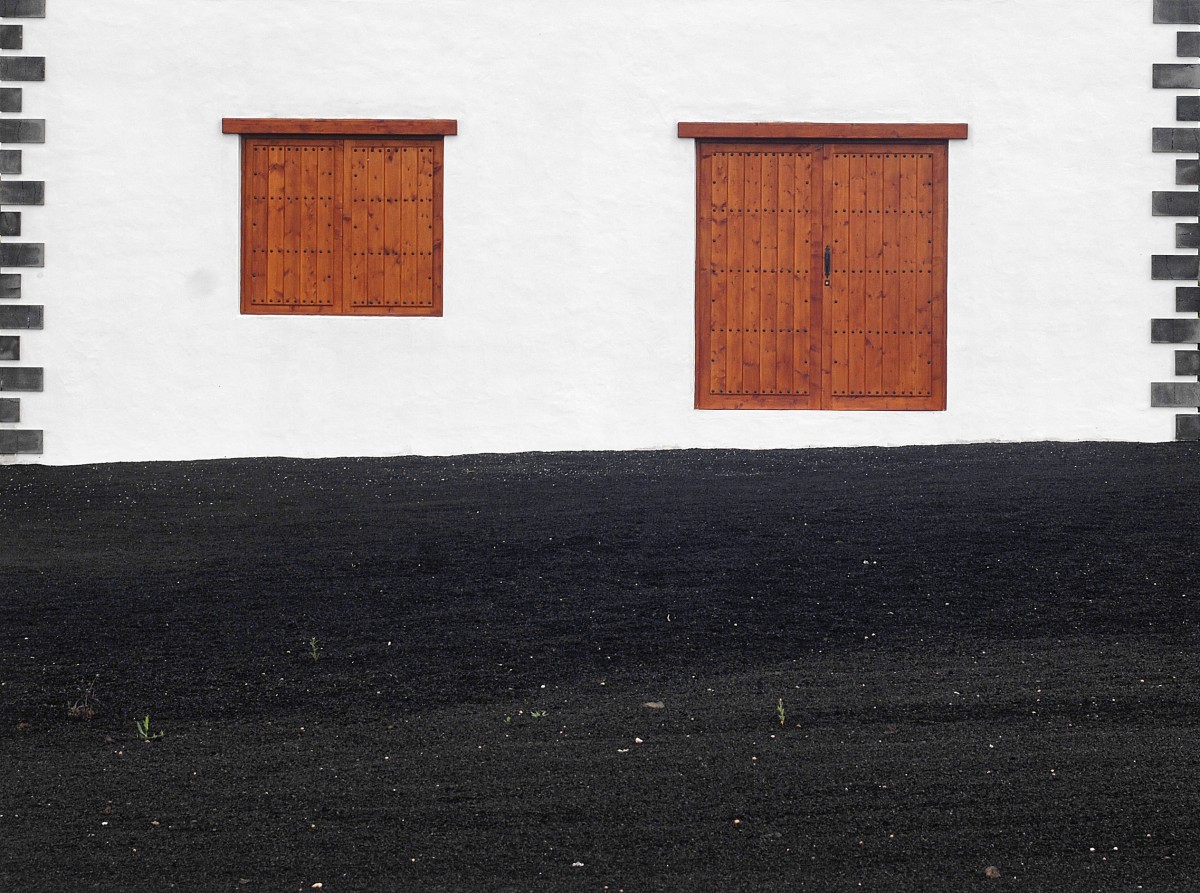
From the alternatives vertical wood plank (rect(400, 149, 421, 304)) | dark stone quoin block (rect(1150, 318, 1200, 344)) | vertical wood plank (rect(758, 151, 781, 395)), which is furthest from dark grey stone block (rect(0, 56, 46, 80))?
dark stone quoin block (rect(1150, 318, 1200, 344))

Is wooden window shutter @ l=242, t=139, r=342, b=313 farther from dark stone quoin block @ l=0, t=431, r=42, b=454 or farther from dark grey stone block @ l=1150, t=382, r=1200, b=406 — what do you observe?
dark grey stone block @ l=1150, t=382, r=1200, b=406

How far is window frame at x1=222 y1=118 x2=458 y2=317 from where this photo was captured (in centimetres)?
1173

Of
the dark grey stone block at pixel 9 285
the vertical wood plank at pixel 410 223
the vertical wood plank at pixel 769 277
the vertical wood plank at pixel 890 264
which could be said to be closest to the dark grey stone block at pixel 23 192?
the dark grey stone block at pixel 9 285

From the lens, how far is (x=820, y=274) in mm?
11875

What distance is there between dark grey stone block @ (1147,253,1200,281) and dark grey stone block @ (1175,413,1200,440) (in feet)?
3.78

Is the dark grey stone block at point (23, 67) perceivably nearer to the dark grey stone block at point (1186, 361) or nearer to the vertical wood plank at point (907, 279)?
the vertical wood plank at point (907, 279)

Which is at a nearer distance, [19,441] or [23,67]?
[23,67]

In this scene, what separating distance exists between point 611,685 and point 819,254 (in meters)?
6.96

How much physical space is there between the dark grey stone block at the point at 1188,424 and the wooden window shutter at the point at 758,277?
3028 millimetres

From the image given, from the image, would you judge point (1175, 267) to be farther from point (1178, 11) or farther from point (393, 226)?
point (393, 226)

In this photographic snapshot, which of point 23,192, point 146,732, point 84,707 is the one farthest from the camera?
point 23,192

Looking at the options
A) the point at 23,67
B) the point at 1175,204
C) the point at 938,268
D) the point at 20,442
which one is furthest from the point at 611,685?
the point at 23,67

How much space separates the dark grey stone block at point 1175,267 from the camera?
11.7 m

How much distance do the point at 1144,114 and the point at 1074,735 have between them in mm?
8306
